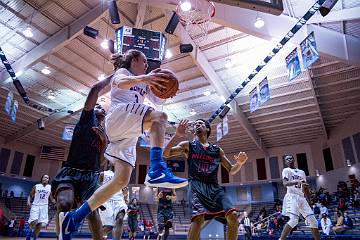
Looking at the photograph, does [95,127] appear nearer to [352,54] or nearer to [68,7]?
[68,7]

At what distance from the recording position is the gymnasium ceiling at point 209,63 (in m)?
11.3

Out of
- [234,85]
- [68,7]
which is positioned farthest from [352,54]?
[68,7]

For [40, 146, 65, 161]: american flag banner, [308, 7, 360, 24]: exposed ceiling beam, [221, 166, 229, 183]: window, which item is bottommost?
→ [221, 166, 229, 183]: window

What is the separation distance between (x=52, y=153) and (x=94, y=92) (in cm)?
2538

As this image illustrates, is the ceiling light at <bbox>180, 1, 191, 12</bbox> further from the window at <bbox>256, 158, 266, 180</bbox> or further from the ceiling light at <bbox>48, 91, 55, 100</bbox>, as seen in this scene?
the window at <bbox>256, 158, 266, 180</bbox>

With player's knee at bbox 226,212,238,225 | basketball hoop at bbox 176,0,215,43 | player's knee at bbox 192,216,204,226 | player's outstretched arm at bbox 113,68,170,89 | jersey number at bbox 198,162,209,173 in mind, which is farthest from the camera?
basketball hoop at bbox 176,0,215,43

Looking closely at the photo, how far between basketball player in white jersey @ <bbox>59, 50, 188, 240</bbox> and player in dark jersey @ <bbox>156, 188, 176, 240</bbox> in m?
5.91

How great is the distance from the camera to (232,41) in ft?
44.4

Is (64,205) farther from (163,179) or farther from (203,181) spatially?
(203,181)

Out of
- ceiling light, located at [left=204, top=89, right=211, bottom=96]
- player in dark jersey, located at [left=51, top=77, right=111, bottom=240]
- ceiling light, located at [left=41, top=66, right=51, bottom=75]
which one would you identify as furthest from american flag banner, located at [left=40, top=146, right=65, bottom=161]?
player in dark jersey, located at [left=51, top=77, right=111, bottom=240]

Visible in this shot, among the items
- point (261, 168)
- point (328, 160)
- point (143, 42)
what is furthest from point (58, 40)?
point (328, 160)

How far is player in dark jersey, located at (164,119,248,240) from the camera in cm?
361

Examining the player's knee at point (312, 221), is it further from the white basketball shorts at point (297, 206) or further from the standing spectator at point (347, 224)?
the standing spectator at point (347, 224)

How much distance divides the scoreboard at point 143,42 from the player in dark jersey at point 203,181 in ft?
14.2
